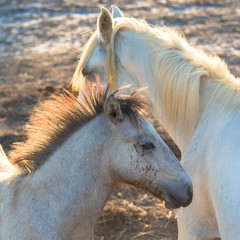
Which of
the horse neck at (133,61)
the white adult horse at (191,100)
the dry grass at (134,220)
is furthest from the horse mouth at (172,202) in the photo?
the dry grass at (134,220)

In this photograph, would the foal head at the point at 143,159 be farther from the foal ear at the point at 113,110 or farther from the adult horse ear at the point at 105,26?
the adult horse ear at the point at 105,26

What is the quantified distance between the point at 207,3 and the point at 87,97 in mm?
9339

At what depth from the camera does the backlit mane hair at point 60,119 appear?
2664 millimetres

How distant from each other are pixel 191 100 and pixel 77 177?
0.94 meters

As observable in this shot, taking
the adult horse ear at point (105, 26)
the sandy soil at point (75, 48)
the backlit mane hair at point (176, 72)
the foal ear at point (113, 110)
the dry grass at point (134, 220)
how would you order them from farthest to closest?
the sandy soil at point (75, 48)
the dry grass at point (134, 220)
the adult horse ear at point (105, 26)
the backlit mane hair at point (176, 72)
the foal ear at point (113, 110)

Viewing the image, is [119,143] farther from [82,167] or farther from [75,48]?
[75,48]

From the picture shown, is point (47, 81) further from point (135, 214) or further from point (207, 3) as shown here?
point (207, 3)

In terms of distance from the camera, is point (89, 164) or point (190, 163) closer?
point (89, 164)

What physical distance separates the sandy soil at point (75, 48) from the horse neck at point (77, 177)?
1.78 metres

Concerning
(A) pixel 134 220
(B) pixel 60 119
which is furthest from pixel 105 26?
(A) pixel 134 220

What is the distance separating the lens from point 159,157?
2.62 meters

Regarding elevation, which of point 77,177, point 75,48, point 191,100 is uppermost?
point 191,100

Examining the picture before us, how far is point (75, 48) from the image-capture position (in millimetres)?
9031

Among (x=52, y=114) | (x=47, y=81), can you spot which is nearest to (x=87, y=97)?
(x=52, y=114)
